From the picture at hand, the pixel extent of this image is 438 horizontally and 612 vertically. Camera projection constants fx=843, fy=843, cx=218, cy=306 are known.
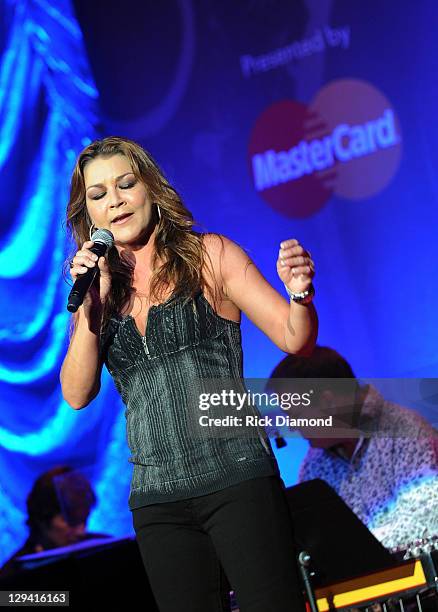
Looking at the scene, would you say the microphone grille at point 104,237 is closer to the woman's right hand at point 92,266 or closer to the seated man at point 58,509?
the woman's right hand at point 92,266

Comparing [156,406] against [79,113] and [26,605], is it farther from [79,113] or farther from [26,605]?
[79,113]

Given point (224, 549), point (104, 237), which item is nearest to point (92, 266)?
point (104, 237)

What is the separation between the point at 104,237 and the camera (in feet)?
5.24

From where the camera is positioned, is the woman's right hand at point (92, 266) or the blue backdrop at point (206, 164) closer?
the woman's right hand at point (92, 266)

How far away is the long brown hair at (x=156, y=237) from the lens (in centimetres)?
159

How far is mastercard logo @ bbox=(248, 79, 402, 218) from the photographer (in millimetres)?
3879

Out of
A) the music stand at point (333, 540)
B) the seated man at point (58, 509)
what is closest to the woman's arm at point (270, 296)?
the music stand at point (333, 540)

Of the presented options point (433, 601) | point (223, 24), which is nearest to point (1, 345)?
point (223, 24)

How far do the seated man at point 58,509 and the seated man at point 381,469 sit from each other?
3.51 ft

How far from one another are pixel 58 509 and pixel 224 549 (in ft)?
9.22

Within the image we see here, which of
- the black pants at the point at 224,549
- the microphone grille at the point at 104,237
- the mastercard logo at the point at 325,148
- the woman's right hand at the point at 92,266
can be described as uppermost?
the mastercard logo at the point at 325,148

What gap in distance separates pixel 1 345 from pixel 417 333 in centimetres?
194

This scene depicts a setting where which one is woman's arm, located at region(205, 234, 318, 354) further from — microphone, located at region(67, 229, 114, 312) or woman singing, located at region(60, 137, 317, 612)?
microphone, located at region(67, 229, 114, 312)

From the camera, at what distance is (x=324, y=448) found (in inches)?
150
